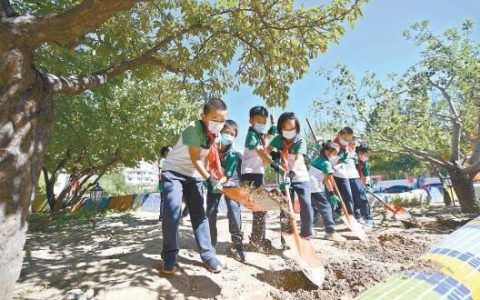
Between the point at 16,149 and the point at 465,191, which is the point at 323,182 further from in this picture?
the point at 465,191

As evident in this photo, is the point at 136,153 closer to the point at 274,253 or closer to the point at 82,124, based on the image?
the point at 82,124

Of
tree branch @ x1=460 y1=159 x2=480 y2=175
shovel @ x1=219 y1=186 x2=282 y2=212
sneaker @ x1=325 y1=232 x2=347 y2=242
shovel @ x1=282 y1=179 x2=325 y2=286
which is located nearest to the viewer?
shovel @ x1=282 y1=179 x2=325 y2=286

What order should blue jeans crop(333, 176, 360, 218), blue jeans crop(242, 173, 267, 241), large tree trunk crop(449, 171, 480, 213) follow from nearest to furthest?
blue jeans crop(242, 173, 267, 241) → blue jeans crop(333, 176, 360, 218) → large tree trunk crop(449, 171, 480, 213)

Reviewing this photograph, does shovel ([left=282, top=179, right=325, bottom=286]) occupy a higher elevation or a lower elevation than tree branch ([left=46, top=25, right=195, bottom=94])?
lower

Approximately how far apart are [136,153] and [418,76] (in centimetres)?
1011

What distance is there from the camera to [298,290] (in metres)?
3.34

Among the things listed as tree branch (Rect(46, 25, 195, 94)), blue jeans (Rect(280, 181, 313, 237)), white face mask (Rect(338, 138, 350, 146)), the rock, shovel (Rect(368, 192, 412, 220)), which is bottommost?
the rock

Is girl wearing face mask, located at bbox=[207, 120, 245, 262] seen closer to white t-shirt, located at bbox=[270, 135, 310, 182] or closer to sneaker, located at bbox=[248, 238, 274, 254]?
sneaker, located at bbox=[248, 238, 274, 254]

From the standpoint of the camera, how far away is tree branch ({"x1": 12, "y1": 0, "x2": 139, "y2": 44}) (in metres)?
3.03

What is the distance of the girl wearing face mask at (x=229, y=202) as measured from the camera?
13.6 ft

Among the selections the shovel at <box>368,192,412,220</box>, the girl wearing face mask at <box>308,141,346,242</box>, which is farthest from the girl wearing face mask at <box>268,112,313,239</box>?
the shovel at <box>368,192,412,220</box>

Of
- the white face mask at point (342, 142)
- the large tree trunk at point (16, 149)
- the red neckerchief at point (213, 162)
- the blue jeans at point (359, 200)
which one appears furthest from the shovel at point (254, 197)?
the blue jeans at point (359, 200)

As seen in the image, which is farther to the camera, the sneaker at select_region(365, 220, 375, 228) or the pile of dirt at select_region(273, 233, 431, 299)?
the sneaker at select_region(365, 220, 375, 228)

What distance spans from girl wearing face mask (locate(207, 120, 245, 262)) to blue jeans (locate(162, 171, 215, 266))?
0.24m
